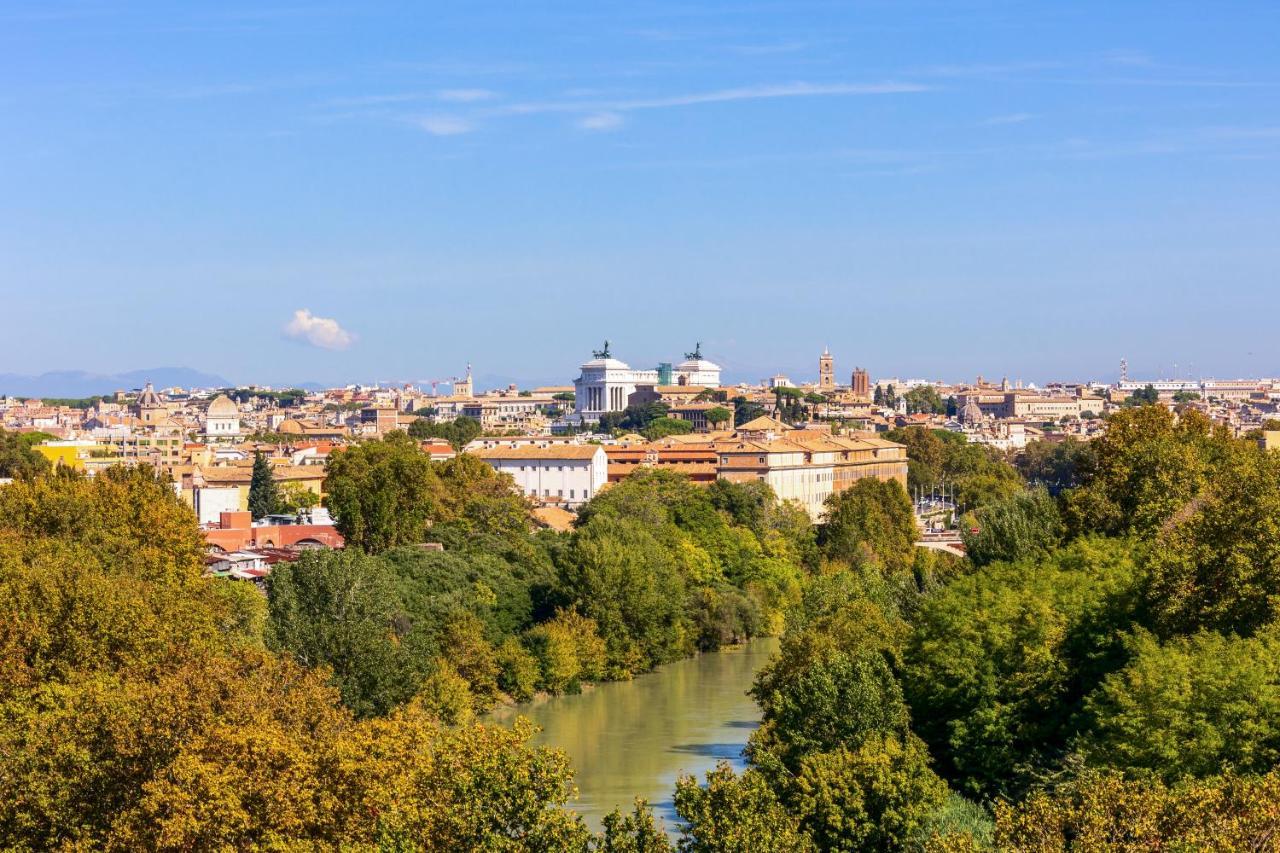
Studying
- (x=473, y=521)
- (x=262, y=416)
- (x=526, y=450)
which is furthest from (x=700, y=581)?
(x=262, y=416)

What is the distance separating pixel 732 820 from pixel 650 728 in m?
11.3

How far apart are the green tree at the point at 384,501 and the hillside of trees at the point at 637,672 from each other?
2264 millimetres

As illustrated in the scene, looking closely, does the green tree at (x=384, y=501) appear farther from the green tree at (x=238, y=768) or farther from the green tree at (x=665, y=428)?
the green tree at (x=665, y=428)

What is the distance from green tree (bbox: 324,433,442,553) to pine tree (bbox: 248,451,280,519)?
11.3m

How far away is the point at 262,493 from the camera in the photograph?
47.7 meters

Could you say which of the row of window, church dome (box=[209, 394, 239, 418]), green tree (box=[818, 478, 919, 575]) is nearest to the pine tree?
the row of window

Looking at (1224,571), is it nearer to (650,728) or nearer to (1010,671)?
(1010,671)

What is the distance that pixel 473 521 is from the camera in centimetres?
3550

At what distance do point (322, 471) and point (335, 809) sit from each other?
151 feet

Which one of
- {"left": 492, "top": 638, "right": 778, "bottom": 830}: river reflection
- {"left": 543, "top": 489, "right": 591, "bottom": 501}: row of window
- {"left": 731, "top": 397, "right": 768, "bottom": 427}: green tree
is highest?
{"left": 731, "top": 397, "right": 768, "bottom": 427}: green tree

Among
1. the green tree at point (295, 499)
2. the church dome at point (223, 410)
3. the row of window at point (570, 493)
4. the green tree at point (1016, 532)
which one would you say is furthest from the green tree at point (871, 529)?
the church dome at point (223, 410)

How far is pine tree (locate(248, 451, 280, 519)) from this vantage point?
4728 centimetres

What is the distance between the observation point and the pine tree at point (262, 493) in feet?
155

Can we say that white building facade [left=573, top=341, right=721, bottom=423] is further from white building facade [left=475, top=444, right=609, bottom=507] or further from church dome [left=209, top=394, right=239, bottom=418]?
white building facade [left=475, top=444, right=609, bottom=507]
